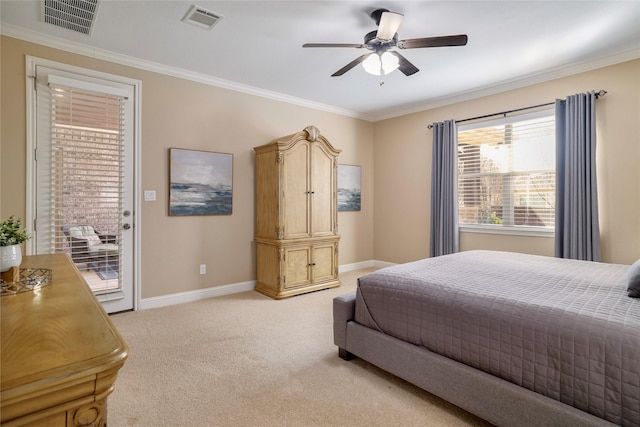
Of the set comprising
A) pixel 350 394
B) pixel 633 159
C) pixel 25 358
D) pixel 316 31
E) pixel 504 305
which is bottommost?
pixel 350 394

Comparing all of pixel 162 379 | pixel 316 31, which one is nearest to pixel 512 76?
pixel 316 31

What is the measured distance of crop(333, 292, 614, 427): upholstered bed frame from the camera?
4.66ft

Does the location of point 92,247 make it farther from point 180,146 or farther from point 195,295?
point 180,146

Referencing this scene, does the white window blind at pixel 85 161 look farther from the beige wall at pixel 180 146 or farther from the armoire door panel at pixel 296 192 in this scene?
the armoire door panel at pixel 296 192

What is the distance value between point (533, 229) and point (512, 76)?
1.82 m

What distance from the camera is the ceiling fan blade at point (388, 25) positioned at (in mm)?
2262

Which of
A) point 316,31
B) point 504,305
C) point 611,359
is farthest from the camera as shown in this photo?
point 316,31

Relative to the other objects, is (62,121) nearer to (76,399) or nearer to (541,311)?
(76,399)

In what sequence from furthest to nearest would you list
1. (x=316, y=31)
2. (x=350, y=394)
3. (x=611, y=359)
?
(x=316, y=31) → (x=350, y=394) → (x=611, y=359)

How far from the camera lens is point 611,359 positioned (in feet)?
4.28

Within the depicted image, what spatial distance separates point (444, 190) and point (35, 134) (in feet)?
15.1

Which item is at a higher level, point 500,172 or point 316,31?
point 316,31

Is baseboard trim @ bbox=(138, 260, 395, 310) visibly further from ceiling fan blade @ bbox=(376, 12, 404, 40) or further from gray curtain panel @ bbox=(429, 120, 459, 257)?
→ ceiling fan blade @ bbox=(376, 12, 404, 40)

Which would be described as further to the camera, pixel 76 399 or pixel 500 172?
pixel 500 172
